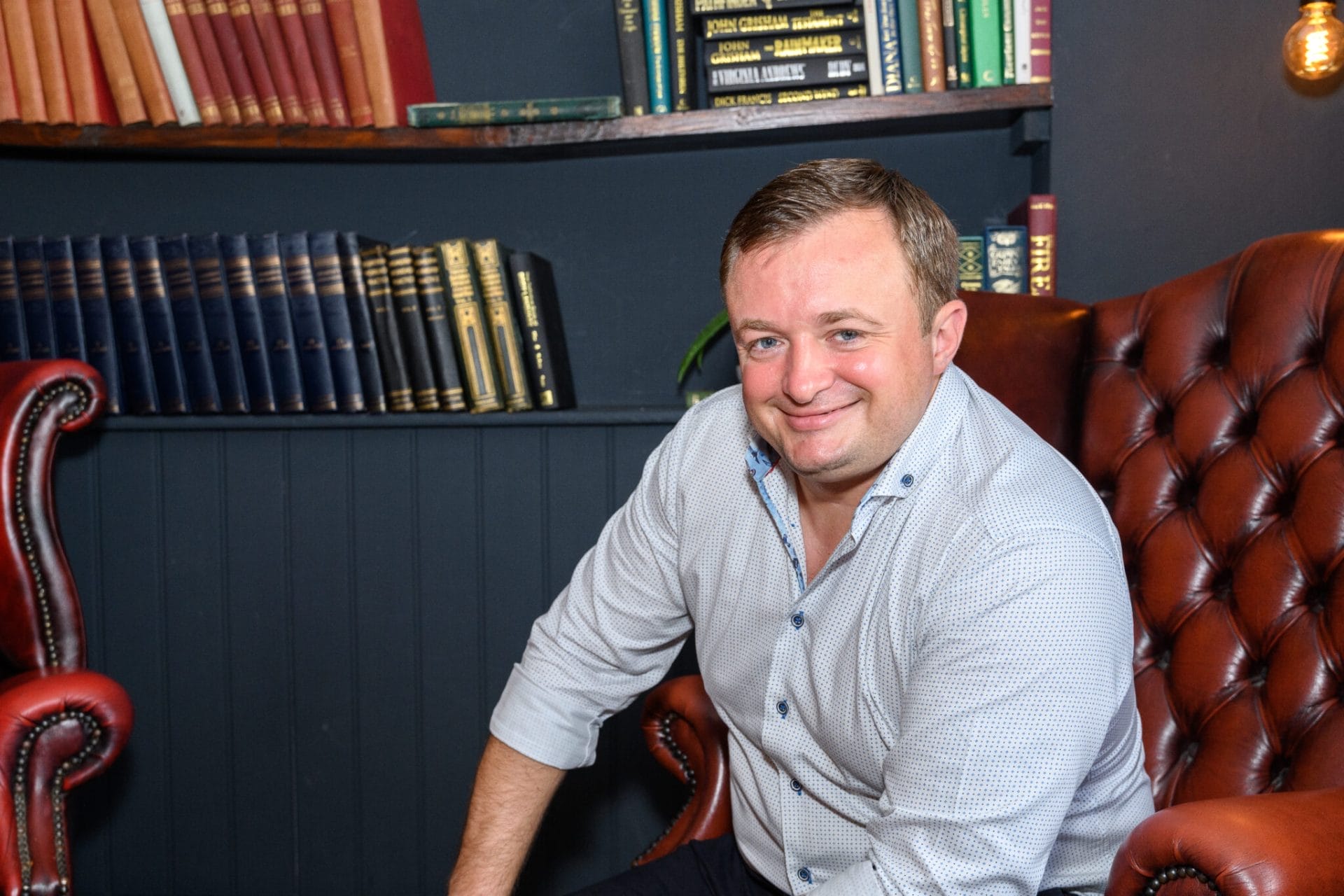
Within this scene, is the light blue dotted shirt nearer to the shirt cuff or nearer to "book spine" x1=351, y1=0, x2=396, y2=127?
the shirt cuff

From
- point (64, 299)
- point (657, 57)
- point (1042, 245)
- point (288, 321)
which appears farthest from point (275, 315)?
point (1042, 245)

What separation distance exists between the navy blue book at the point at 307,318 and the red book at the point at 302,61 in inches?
8.0

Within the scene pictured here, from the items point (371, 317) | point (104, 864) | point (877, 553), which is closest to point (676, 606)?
point (877, 553)

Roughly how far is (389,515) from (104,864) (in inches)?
36.7

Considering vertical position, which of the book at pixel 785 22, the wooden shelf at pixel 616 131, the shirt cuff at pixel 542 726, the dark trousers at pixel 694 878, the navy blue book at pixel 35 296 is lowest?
the dark trousers at pixel 694 878

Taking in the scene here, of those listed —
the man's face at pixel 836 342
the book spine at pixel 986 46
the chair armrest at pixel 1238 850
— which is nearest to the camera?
the chair armrest at pixel 1238 850

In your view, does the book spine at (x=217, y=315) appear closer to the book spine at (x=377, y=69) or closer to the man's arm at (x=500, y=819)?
the book spine at (x=377, y=69)

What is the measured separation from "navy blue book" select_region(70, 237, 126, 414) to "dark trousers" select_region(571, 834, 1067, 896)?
51.5 inches

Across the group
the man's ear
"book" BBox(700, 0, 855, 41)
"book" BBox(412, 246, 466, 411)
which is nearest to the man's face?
the man's ear

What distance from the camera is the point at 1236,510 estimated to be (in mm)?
1339

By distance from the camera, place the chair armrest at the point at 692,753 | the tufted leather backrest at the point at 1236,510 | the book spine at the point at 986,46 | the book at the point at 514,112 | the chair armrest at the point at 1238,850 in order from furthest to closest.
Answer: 1. the book at the point at 514,112
2. the book spine at the point at 986,46
3. the chair armrest at the point at 692,753
4. the tufted leather backrest at the point at 1236,510
5. the chair armrest at the point at 1238,850

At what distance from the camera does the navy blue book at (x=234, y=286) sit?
6.44 feet

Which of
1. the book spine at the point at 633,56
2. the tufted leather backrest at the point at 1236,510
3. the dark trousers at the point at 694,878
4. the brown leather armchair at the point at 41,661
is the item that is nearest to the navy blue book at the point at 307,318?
the brown leather armchair at the point at 41,661

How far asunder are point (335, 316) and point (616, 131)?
22.6 inches
